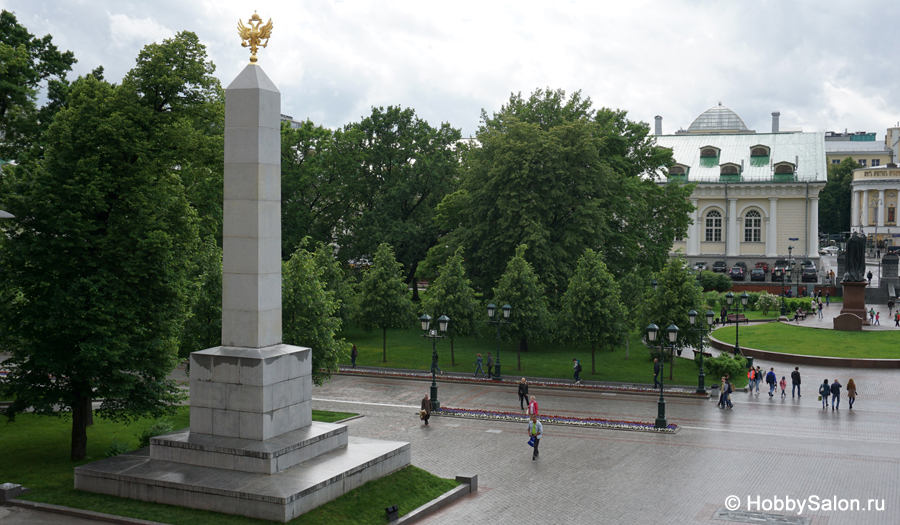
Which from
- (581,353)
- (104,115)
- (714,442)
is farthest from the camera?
(581,353)

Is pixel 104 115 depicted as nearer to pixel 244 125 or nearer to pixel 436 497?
pixel 244 125

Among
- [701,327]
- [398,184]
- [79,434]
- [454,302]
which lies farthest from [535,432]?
[398,184]

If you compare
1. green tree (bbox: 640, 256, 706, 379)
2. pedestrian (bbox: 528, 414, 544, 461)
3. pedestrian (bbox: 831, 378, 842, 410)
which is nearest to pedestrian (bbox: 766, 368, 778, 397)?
pedestrian (bbox: 831, 378, 842, 410)

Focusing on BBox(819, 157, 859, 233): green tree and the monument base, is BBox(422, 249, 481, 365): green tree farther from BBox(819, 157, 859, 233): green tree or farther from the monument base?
BBox(819, 157, 859, 233): green tree

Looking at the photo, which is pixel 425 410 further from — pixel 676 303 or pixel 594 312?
pixel 676 303

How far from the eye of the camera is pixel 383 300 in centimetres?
4259

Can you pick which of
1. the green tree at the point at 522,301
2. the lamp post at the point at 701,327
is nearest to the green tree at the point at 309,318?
the green tree at the point at 522,301

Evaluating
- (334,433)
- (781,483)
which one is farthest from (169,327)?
(781,483)

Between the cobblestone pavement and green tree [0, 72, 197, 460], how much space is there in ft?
25.7

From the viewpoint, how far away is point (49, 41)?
35.0 m

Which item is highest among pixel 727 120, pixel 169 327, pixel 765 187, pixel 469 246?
pixel 727 120

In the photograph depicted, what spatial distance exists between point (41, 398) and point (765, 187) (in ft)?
257

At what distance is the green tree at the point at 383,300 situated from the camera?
140 ft

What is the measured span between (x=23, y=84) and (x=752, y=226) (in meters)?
74.4
